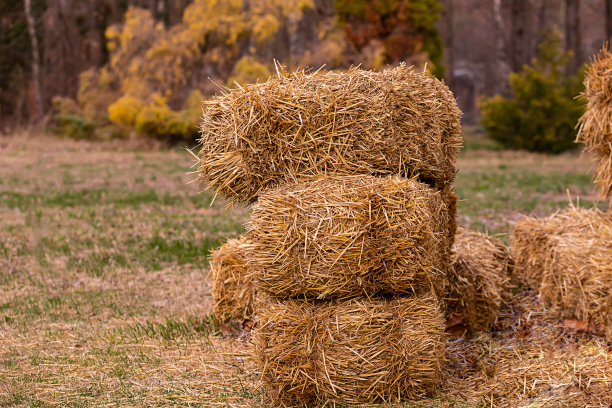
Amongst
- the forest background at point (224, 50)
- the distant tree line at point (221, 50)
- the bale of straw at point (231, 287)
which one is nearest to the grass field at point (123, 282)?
the bale of straw at point (231, 287)

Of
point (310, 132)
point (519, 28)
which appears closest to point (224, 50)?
point (519, 28)

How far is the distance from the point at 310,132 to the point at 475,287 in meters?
2.16

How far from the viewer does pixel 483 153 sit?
71.9 feet

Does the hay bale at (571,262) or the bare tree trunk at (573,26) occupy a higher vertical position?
the bare tree trunk at (573,26)

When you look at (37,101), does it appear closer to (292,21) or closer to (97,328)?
(292,21)

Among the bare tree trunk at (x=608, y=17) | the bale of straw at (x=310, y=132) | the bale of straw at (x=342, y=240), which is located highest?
the bare tree trunk at (x=608, y=17)

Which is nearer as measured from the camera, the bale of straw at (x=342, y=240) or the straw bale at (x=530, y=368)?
the bale of straw at (x=342, y=240)

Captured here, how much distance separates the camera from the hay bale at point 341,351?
404 cm

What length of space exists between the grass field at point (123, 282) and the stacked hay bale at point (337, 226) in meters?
0.53

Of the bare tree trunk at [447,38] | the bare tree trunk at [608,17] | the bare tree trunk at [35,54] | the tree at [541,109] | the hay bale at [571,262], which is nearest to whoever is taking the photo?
the hay bale at [571,262]

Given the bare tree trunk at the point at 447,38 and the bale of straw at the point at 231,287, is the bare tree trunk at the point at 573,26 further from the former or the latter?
the bale of straw at the point at 231,287

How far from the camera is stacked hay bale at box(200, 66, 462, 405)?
13.0 feet

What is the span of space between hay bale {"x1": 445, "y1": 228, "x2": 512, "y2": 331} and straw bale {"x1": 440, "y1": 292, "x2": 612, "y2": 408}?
0.57 ft

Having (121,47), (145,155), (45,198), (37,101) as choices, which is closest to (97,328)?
(45,198)
